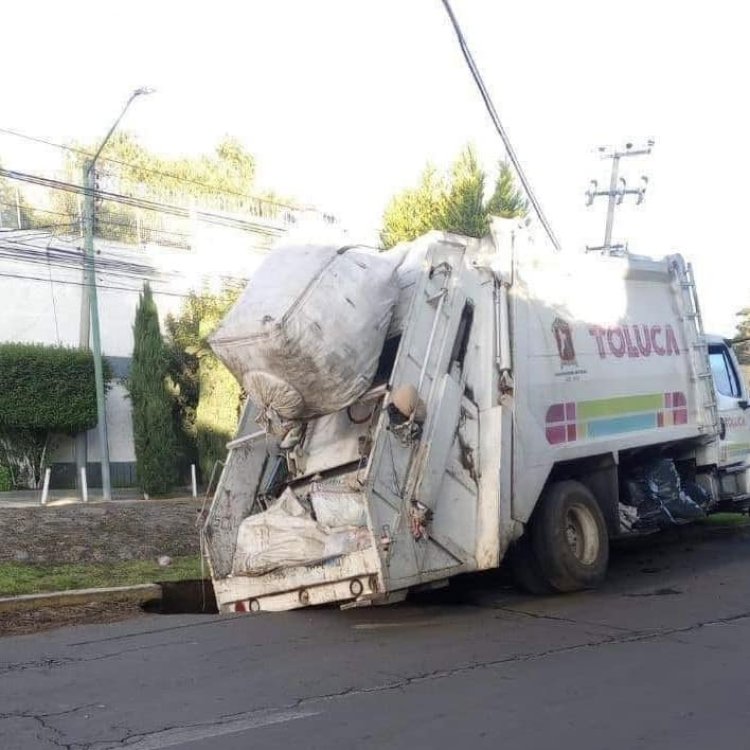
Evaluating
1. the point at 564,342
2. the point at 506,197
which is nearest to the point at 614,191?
the point at 506,197

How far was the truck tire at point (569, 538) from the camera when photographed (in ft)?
28.8

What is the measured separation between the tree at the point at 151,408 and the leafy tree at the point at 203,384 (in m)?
0.83

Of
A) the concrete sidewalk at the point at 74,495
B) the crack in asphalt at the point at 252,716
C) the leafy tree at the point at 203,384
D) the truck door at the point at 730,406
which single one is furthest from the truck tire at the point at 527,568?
the leafy tree at the point at 203,384

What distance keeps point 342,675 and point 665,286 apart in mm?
6685

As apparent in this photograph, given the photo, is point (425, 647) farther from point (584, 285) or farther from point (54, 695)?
point (584, 285)

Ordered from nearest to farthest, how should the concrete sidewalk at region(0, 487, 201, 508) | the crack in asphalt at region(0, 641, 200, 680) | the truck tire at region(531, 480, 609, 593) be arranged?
the crack in asphalt at region(0, 641, 200, 680) → the truck tire at region(531, 480, 609, 593) → the concrete sidewalk at region(0, 487, 201, 508)

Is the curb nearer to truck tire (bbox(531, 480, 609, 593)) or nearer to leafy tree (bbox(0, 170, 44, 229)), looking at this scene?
truck tire (bbox(531, 480, 609, 593))

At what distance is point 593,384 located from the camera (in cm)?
966

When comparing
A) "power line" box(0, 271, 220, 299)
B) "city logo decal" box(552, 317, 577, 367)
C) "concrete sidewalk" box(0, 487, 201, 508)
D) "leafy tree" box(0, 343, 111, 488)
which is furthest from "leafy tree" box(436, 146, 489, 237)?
"city logo decal" box(552, 317, 577, 367)

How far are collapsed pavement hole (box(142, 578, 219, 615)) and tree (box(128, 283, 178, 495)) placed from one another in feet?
43.4

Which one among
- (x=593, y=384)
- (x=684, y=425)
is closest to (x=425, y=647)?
(x=593, y=384)

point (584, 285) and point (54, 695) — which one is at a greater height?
point (584, 285)

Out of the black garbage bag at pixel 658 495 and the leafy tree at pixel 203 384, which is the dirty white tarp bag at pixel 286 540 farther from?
the leafy tree at pixel 203 384

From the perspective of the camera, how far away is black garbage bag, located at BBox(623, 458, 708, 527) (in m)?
10.6
